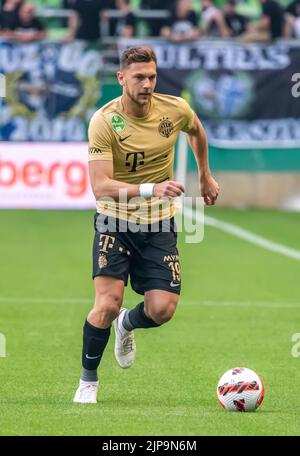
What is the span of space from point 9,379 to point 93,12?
15.0 meters

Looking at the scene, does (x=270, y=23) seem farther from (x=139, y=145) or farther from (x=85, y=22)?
(x=139, y=145)

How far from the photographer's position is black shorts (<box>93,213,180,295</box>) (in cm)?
841

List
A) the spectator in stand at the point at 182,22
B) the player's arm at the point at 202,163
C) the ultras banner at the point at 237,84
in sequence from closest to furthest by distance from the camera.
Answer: the player's arm at the point at 202,163, the ultras banner at the point at 237,84, the spectator in stand at the point at 182,22

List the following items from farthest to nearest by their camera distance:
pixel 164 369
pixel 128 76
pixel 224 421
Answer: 1. pixel 164 369
2. pixel 128 76
3. pixel 224 421

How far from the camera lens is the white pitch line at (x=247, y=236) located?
697 inches

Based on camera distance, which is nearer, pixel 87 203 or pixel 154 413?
pixel 154 413

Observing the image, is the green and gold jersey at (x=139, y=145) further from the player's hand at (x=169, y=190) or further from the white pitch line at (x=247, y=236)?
the white pitch line at (x=247, y=236)

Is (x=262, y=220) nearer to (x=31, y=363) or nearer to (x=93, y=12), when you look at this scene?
(x=93, y=12)

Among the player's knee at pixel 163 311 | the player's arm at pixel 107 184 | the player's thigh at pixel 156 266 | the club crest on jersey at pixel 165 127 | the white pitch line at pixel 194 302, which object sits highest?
the club crest on jersey at pixel 165 127

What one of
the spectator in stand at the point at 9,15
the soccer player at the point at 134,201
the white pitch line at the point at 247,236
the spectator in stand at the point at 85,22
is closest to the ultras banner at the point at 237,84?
the spectator in stand at the point at 85,22

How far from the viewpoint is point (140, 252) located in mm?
8555

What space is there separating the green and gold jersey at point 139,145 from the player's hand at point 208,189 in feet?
0.77

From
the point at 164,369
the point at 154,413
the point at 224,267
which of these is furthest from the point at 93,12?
the point at 154,413

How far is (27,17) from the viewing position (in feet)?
75.0
